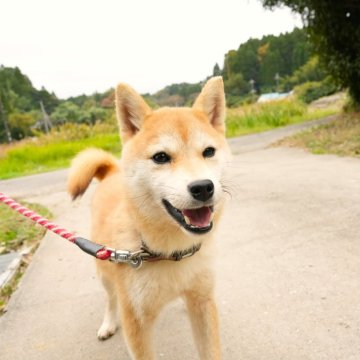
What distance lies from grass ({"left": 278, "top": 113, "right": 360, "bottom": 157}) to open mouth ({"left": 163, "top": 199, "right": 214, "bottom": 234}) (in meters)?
5.52

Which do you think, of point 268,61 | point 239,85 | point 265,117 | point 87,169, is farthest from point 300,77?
point 87,169

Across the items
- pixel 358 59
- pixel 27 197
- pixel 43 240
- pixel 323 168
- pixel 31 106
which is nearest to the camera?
pixel 43 240

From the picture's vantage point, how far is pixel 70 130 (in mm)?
17578

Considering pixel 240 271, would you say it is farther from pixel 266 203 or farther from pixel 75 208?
pixel 75 208

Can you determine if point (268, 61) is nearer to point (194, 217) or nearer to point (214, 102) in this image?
point (214, 102)

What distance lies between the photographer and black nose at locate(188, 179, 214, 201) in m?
1.70

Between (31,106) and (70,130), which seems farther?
(31,106)

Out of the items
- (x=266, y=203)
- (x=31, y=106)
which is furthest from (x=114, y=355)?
(x=31, y=106)

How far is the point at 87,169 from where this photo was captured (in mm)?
2881

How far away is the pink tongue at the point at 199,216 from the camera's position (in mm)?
1826

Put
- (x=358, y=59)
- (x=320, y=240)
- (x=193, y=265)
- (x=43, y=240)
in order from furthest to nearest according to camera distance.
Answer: (x=358, y=59) < (x=43, y=240) < (x=320, y=240) < (x=193, y=265)

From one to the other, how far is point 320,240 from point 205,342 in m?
1.85

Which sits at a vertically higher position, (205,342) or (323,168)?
(205,342)

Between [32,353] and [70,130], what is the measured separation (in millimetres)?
16115
